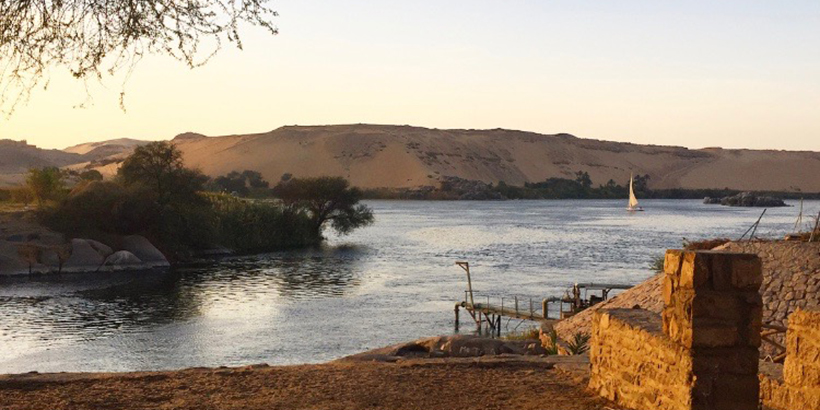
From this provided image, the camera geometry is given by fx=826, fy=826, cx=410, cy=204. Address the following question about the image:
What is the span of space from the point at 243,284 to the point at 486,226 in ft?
130

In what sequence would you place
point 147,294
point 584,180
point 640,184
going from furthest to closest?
point 640,184
point 584,180
point 147,294

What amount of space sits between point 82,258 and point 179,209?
8876 millimetres

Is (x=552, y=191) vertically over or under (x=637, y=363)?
over

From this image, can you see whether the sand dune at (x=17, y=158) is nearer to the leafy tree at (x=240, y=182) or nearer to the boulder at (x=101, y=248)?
the leafy tree at (x=240, y=182)

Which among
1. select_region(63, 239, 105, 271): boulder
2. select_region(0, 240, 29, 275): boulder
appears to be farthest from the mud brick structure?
select_region(63, 239, 105, 271): boulder

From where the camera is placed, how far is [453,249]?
55156 mm

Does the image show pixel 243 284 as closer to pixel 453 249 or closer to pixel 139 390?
pixel 453 249

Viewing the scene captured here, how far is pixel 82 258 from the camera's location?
43.6m

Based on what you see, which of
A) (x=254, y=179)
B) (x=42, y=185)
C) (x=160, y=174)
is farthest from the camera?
(x=254, y=179)

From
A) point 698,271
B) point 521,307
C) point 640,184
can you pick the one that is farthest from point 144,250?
point 640,184

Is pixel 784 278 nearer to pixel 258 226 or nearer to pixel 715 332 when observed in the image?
pixel 715 332

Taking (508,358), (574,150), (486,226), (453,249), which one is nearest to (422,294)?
(453,249)

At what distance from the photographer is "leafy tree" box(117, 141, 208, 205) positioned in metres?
53.4

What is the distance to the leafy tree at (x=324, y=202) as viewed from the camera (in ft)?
216
